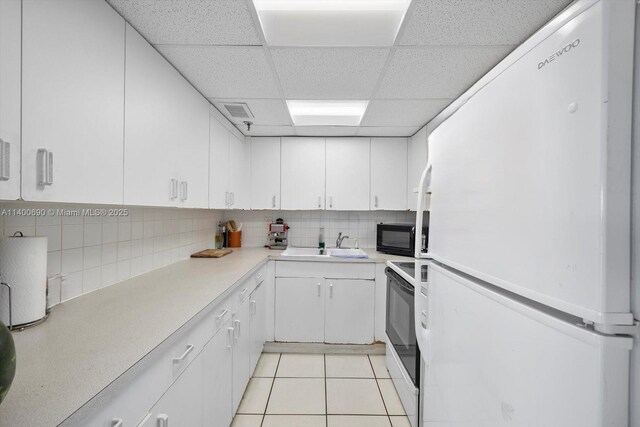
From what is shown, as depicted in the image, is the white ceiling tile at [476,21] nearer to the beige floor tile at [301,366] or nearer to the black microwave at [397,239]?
the black microwave at [397,239]

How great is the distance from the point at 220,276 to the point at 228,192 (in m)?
1.02

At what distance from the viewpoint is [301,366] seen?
2.32m

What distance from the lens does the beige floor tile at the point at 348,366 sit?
2211 millimetres

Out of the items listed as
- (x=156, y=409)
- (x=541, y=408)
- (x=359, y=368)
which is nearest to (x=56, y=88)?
(x=156, y=409)

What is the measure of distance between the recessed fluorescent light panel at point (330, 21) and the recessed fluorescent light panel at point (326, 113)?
37.8 inches

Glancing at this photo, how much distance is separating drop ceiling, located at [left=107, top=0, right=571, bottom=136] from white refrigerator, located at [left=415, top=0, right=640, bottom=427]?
2.40 feet

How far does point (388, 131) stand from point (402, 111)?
21.1 inches

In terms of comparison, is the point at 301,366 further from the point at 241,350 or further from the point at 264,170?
the point at 264,170

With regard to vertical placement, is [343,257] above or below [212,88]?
below

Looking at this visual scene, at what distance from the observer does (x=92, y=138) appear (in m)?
1.00

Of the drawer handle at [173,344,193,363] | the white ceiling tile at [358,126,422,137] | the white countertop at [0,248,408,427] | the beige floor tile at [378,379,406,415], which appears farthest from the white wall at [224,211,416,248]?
the drawer handle at [173,344,193,363]

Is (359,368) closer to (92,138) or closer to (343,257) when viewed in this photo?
(343,257)

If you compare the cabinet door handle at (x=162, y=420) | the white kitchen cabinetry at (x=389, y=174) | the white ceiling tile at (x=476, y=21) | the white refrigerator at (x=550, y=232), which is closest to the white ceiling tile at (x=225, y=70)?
the white ceiling tile at (x=476, y=21)

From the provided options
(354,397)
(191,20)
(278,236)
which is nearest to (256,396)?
(354,397)
